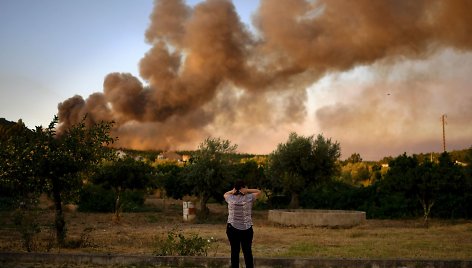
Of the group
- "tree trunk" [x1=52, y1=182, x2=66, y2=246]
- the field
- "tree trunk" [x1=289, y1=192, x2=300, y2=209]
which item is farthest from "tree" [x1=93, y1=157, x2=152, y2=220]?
"tree trunk" [x1=52, y1=182, x2=66, y2=246]

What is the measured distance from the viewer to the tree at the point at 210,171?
37.6 meters

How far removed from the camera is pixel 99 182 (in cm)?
3519

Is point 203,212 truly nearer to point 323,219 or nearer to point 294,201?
point 294,201

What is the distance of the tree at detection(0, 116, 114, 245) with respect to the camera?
1697 centimetres

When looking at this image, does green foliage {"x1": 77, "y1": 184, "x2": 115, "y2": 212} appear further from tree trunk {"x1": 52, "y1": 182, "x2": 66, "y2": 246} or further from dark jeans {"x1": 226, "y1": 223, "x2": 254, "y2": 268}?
dark jeans {"x1": 226, "y1": 223, "x2": 254, "y2": 268}

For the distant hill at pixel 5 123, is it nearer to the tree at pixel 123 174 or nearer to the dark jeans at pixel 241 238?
the tree at pixel 123 174

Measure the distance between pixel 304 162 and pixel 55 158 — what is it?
2595 cm

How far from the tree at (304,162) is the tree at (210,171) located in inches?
190

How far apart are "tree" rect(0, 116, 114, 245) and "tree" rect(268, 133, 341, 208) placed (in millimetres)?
24388

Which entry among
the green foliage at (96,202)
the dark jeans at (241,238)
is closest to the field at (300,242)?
the dark jeans at (241,238)

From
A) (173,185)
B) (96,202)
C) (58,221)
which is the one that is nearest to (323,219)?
(173,185)

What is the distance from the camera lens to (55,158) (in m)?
17.2

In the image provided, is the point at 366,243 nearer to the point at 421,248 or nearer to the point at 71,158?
the point at 421,248

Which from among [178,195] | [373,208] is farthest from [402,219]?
[178,195]
